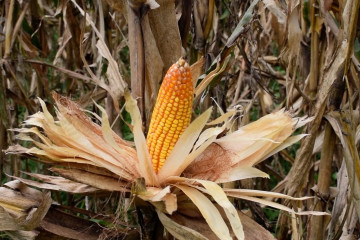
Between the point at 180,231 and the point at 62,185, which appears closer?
the point at 180,231

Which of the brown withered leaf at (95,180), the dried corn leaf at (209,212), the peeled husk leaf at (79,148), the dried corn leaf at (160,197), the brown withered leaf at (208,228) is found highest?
the peeled husk leaf at (79,148)

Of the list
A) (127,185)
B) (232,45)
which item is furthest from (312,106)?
(127,185)

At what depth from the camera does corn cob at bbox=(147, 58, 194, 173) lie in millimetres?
1012

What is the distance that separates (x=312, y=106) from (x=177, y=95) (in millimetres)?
717

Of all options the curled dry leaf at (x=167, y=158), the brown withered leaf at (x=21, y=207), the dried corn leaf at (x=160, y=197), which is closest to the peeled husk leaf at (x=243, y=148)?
the curled dry leaf at (x=167, y=158)

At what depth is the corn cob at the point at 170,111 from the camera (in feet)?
3.32

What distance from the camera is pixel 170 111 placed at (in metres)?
1.04

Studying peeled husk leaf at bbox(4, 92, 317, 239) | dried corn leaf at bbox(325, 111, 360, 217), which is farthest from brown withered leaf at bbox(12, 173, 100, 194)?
dried corn leaf at bbox(325, 111, 360, 217)

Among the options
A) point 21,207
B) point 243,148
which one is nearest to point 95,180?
point 21,207

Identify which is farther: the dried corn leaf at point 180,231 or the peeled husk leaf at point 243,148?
the peeled husk leaf at point 243,148

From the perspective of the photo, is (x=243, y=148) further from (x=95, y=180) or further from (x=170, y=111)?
(x=95, y=180)

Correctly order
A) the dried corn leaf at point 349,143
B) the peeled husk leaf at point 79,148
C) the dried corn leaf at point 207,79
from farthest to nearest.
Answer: the dried corn leaf at point 349,143 → the dried corn leaf at point 207,79 → the peeled husk leaf at point 79,148

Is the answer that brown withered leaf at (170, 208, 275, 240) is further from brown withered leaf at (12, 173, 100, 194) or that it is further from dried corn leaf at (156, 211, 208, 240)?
→ brown withered leaf at (12, 173, 100, 194)

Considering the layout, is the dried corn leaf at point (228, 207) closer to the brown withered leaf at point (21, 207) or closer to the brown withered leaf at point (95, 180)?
the brown withered leaf at point (95, 180)
